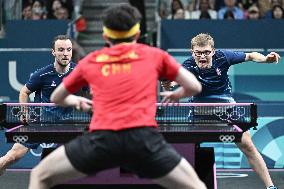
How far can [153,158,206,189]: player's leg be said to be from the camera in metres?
5.34

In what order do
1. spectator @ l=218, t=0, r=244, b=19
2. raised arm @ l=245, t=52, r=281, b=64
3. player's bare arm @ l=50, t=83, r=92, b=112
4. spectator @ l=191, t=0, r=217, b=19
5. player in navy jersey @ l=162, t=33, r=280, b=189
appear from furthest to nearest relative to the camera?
1. spectator @ l=218, t=0, r=244, b=19
2. spectator @ l=191, t=0, r=217, b=19
3. player in navy jersey @ l=162, t=33, r=280, b=189
4. raised arm @ l=245, t=52, r=281, b=64
5. player's bare arm @ l=50, t=83, r=92, b=112

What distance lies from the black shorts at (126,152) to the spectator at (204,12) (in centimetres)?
967

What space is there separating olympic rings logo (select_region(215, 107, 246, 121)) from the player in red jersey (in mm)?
1629

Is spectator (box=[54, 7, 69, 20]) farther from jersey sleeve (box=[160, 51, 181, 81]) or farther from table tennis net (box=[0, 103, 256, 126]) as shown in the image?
jersey sleeve (box=[160, 51, 181, 81])

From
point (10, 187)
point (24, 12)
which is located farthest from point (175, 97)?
point (24, 12)

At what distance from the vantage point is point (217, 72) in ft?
27.8

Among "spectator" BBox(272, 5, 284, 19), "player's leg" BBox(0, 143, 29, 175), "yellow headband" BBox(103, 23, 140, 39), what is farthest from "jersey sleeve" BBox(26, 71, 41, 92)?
"spectator" BBox(272, 5, 284, 19)

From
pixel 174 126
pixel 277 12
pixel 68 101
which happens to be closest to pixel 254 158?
pixel 174 126

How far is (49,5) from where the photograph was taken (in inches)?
607

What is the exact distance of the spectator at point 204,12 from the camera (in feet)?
48.6

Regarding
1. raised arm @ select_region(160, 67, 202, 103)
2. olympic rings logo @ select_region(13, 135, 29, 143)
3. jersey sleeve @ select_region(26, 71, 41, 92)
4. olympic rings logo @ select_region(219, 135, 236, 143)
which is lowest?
olympic rings logo @ select_region(13, 135, 29, 143)

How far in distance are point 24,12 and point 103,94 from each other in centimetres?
1018

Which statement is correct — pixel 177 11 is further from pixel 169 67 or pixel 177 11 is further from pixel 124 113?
pixel 124 113

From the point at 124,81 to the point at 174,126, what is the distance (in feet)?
5.52
